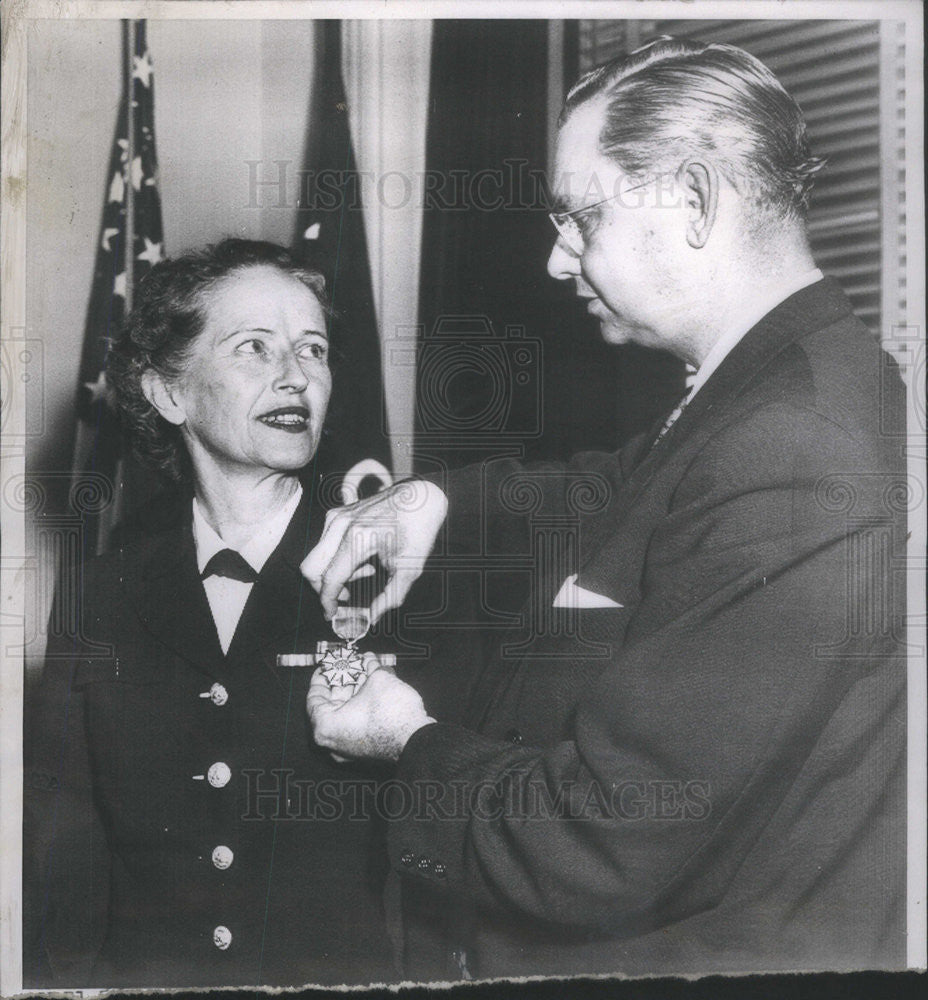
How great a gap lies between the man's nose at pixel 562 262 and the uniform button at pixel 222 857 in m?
1.30

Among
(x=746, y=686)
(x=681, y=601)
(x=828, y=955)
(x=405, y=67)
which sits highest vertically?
(x=405, y=67)

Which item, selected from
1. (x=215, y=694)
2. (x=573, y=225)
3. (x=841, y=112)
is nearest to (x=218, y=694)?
(x=215, y=694)

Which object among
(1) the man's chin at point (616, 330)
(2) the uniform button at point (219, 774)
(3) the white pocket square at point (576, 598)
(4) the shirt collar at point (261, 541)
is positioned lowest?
(2) the uniform button at point (219, 774)

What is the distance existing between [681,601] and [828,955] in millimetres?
798

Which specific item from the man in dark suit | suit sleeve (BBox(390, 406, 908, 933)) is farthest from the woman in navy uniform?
suit sleeve (BBox(390, 406, 908, 933))

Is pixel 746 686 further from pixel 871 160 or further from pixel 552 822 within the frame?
pixel 871 160

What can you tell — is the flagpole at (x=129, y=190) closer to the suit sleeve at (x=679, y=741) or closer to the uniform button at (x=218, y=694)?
the uniform button at (x=218, y=694)

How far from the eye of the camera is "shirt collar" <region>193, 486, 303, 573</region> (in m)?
2.12

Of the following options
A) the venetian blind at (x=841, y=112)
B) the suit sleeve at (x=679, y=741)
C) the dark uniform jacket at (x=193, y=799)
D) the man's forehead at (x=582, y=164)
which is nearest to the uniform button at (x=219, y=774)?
the dark uniform jacket at (x=193, y=799)

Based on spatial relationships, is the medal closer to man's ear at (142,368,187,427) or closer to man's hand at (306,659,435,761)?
man's hand at (306,659,435,761)

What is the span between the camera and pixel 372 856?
2105mm

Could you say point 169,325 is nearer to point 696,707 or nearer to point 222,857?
point 222,857

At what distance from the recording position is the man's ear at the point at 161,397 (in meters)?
2.11

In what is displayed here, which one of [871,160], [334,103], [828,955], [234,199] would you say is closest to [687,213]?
[871,160]
